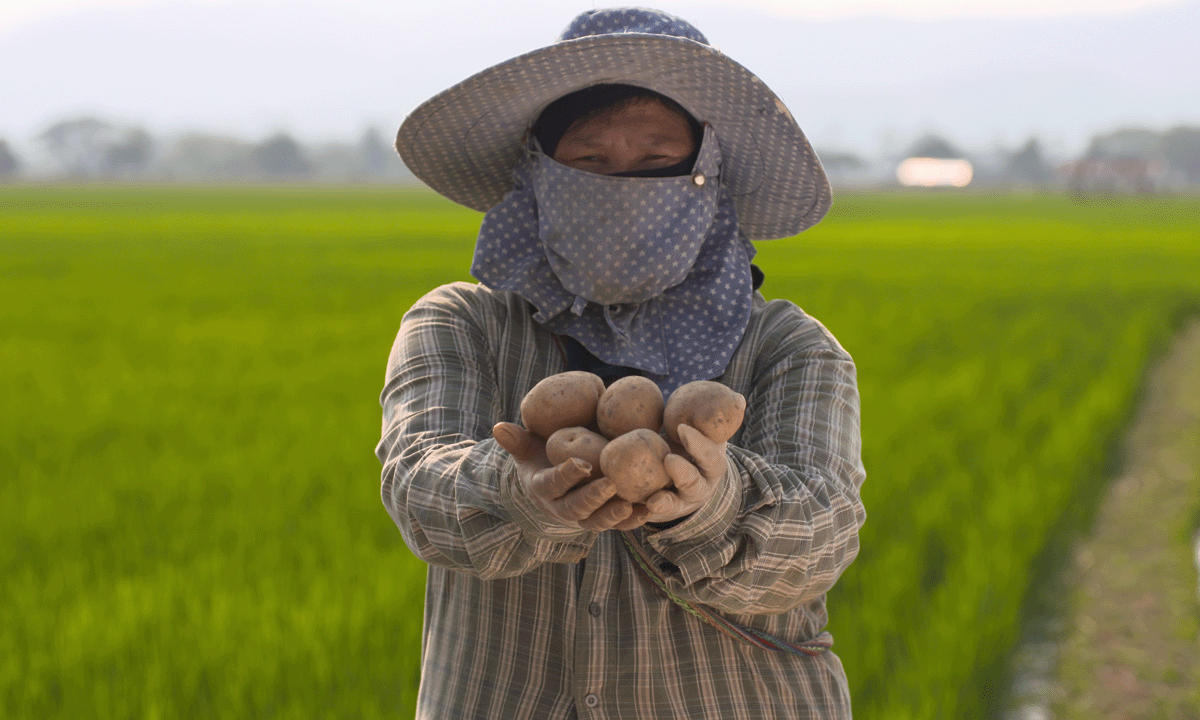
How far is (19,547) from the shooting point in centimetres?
338

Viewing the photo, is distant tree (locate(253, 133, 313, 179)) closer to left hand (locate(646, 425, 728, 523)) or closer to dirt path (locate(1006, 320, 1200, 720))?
dirt path (locate(1006, 320, 1200, 720))

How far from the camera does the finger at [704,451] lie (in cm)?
99

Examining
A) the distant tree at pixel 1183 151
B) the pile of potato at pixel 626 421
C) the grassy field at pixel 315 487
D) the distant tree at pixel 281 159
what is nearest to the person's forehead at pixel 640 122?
the pile of potato at pixel 626 421

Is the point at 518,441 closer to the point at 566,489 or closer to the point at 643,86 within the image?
the point at 566,489

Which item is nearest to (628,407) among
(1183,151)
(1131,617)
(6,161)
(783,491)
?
(783,491)

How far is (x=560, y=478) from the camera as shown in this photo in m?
0.98

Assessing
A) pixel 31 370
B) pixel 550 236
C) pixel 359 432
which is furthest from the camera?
pixel 31 370

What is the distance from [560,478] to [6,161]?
12703cm

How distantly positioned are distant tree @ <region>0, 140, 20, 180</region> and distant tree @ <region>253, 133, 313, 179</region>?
29327mm

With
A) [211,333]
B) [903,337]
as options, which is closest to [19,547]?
[211,333]

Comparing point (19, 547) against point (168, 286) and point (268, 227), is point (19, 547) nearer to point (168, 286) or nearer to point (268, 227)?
point (168, 286)

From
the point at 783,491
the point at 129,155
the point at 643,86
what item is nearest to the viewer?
the point at 783,491

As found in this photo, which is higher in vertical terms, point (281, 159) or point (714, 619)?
point (714, 619)

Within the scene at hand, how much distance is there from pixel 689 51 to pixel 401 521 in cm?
73
